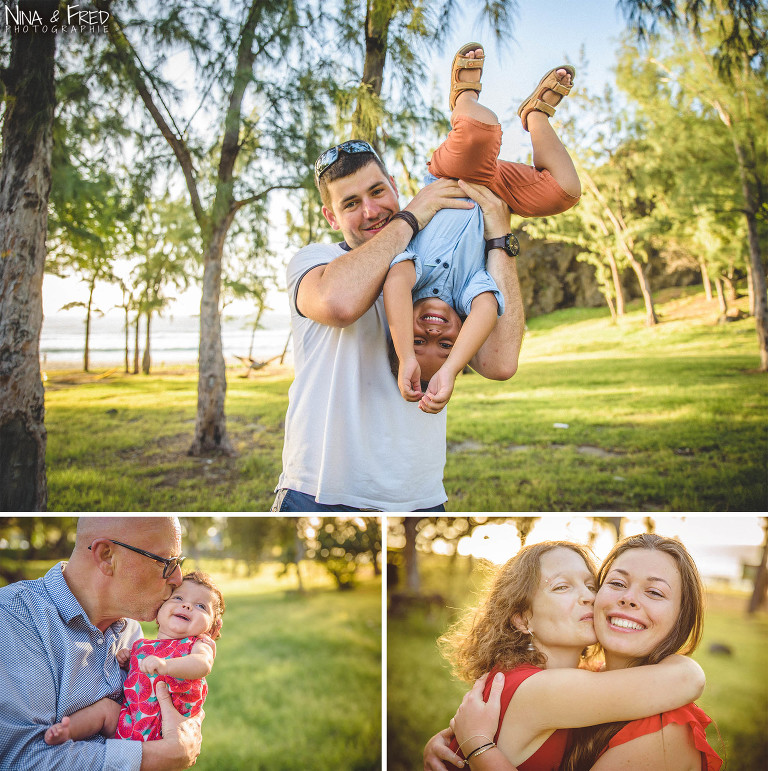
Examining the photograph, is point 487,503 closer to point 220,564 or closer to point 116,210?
point 220,564

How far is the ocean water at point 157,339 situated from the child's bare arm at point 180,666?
5.33m

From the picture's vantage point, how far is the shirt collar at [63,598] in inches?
62.4

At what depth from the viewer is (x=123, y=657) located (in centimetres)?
169

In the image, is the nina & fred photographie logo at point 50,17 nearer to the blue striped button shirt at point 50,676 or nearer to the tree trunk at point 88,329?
the tree trunk at point 88,329

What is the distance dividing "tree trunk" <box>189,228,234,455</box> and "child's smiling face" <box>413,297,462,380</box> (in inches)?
179

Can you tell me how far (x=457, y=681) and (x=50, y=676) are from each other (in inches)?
42.8

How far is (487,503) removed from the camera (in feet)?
16.7

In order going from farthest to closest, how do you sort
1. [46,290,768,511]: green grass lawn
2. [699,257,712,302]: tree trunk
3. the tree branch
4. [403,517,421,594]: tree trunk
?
1. [699,257,712,302]: tree trunk
2. [46,290,768,511]: green grass lawn
3. the tree branch
4. [403,517,421,594]: tree trunk

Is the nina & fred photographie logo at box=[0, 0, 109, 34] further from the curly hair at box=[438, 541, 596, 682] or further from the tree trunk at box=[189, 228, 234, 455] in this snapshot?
the curly hair at box=[438, 541, 596, 682]

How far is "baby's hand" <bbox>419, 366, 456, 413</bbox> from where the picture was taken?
1387 mm

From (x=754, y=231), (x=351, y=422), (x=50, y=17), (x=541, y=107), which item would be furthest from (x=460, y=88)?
(x=754, y=231)

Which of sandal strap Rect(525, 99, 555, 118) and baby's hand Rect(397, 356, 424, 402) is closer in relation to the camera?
baby's hand Rect(397, 356, 424, 402)

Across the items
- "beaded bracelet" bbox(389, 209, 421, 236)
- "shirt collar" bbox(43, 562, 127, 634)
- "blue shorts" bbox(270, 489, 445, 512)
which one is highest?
"beaded bracelet" bbox(389, 209, 421, 236)

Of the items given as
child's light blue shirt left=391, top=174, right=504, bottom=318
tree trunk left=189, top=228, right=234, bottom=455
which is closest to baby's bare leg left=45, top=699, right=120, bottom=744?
child's light blue shirt left=391, top=174, right=504, bottom=318
